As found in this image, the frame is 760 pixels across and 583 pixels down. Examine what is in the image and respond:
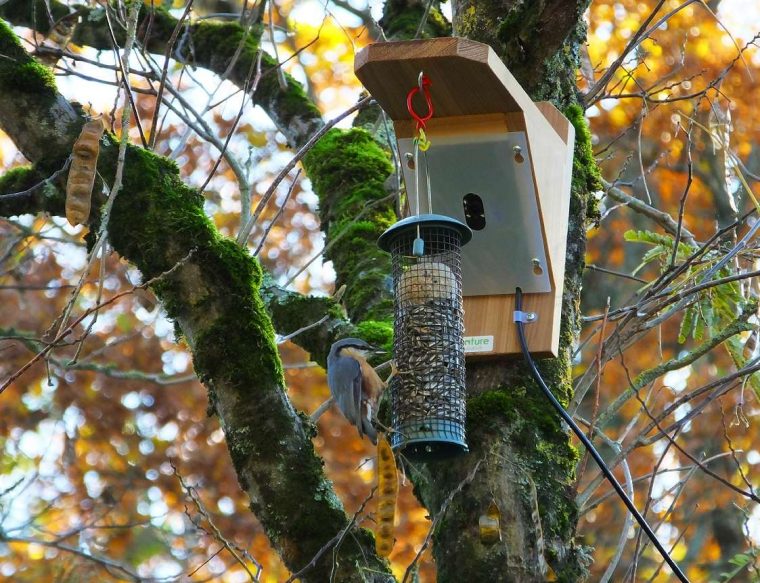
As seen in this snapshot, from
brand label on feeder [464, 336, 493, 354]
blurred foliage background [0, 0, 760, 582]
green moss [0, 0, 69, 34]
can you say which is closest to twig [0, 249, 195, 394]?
brand label on feeder [464, 336, 493, 354]

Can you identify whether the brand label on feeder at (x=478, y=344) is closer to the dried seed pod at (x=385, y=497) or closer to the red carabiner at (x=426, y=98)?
the dried seed pod at (x=385, y=497)

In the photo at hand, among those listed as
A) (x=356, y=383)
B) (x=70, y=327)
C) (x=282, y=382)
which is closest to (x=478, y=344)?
(x=356, y=383)

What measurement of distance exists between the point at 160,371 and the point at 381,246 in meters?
6.29

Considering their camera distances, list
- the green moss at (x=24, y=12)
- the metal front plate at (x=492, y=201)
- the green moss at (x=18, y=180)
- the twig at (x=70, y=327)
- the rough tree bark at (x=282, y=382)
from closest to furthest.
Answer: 1. the twig at (x=70, y=327)
2. the rough tree bark at (x=282, y=382)
3. the metal front plate at (x=492, y=201)
4. the green moss at (x=18, y=180)
5. the green moss at (x=24, y=12)

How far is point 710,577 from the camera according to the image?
838 centimetres

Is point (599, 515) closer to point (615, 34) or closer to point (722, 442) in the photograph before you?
point (722, 442)

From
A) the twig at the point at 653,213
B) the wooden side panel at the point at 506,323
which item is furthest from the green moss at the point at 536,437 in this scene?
the twig at the point at 653,213

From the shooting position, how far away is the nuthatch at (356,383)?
3.09 m

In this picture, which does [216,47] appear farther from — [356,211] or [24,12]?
[356,211]

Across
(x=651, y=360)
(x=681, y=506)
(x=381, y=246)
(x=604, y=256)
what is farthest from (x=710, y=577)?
(x=381, y=246)

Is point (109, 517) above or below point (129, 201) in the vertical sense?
above

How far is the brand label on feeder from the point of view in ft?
9.30

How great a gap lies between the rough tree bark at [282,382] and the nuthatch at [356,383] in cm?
34

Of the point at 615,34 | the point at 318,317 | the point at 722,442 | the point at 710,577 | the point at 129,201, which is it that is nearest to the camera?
the point at 129,201
